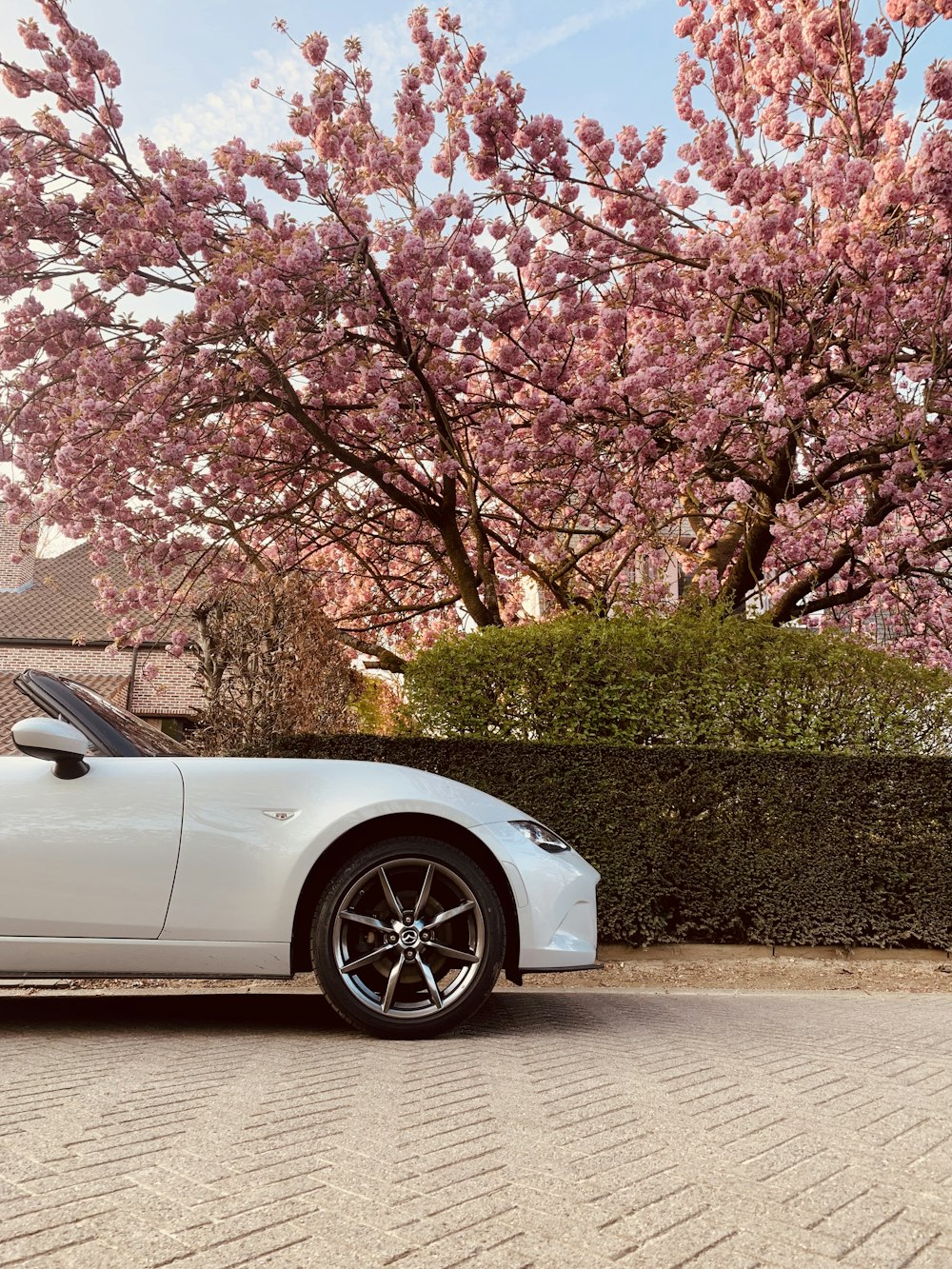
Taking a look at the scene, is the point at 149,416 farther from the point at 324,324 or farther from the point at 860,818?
the point at 860,818

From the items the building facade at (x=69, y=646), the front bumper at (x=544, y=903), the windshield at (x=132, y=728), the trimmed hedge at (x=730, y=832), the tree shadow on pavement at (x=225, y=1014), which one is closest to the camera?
the front bumper at (x=544, y=903)

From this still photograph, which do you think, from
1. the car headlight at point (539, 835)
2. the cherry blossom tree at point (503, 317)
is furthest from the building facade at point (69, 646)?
the car headlight at point (539, 835)

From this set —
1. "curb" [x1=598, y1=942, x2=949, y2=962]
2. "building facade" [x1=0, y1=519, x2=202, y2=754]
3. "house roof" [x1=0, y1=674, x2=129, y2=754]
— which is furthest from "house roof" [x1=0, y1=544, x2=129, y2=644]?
"curb" [x1=598, y1=942, x2=949, y2=962]

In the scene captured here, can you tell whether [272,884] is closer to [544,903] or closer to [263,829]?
[263,829]

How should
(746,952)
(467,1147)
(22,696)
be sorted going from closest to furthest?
(467,1147), (746,952), (22,696)

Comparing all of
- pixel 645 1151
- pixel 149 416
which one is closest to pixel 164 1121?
pixel 645 1151

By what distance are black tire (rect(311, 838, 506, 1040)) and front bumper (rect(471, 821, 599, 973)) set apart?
113mm

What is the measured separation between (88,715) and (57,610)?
31563 mm

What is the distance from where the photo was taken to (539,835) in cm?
468

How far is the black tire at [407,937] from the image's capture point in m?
4.30

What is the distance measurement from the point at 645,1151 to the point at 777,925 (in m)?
5.32

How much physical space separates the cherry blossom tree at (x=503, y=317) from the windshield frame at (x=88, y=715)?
4.43 m

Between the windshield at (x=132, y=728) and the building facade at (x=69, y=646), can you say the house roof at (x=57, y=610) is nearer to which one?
the building facade at (x=69, y=646)

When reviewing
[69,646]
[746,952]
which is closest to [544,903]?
[746,952]
